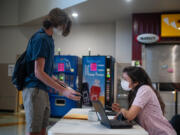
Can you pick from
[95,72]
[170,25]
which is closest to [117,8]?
[170,25]

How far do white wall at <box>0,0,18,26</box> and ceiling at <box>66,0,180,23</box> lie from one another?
2508mm

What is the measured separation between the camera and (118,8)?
4.94m

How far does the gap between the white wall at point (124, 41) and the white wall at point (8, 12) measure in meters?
3.46

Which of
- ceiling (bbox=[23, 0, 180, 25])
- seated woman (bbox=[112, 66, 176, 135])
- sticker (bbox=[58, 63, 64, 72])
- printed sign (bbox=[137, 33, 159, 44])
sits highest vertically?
ceiling (bbox=[23, 0, 180, 25])

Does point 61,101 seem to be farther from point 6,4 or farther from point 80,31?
point 6,4

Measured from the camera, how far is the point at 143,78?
1915 millimetres

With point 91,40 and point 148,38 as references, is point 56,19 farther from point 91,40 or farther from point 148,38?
point 91,40

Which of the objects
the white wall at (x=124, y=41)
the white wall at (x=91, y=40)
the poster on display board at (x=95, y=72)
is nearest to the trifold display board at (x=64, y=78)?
the poster on display board at (x=95, y=72)

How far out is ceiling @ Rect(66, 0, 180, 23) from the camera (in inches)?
179

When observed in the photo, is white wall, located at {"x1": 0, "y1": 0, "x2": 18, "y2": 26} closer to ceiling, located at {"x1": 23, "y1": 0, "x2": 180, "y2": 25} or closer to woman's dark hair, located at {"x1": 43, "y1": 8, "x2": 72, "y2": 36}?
ceiling, located at {"x1": 23, "y1": 0, "x2": 180, "y2": 25}

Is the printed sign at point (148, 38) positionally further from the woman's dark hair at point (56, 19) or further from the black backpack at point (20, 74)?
the black backpack at point (20, 74)

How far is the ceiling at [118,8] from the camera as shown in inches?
179

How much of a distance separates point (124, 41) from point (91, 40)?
106 cm

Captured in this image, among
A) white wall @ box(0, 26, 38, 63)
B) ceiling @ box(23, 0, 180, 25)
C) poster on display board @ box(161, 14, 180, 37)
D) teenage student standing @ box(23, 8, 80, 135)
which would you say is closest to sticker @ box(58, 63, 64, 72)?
ceiling @ box(23, 0, 180, 25)
